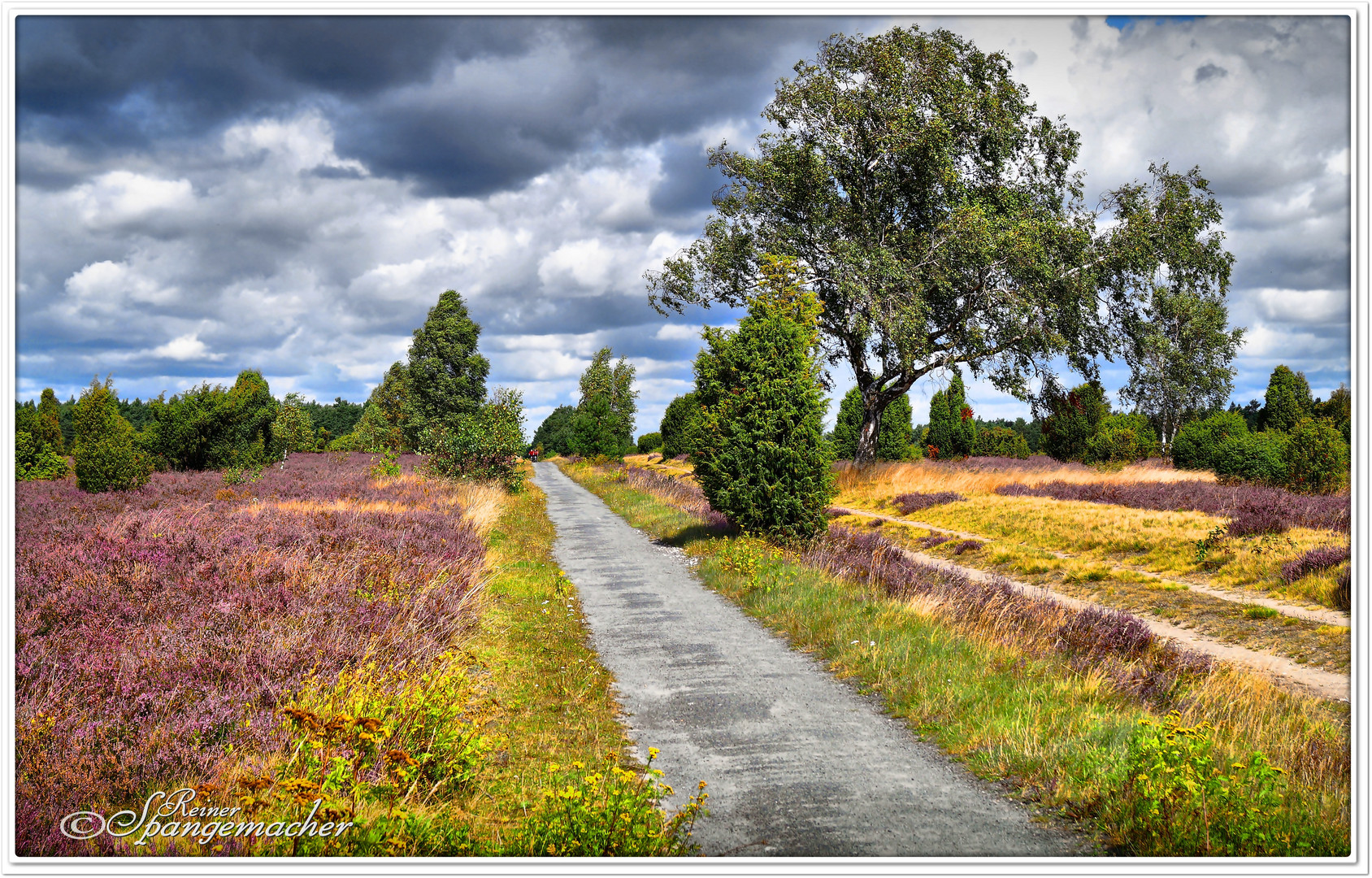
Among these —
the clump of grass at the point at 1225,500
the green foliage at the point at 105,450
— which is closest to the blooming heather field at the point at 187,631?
the green foliage at the point at 105,450

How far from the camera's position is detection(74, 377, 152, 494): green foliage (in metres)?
14.6

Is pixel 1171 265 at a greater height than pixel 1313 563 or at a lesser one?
greater

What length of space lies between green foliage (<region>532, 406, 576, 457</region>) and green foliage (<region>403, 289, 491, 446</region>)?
121 feet

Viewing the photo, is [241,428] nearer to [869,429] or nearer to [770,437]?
[770,437]

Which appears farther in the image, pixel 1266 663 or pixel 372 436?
pixel 372 436

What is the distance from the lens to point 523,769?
195 inches

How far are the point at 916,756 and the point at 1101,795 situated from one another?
1.25 meters

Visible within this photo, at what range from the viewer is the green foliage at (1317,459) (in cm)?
1903

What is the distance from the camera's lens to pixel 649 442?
76.6 metres

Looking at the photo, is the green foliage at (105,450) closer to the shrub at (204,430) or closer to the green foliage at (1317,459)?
the shrub at (204,430)

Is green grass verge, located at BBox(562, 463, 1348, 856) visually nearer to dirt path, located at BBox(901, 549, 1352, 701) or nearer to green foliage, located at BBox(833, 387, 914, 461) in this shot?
dirt path, located at BBox(901, 549, 1352, 701)

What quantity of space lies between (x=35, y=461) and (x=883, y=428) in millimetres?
34199
